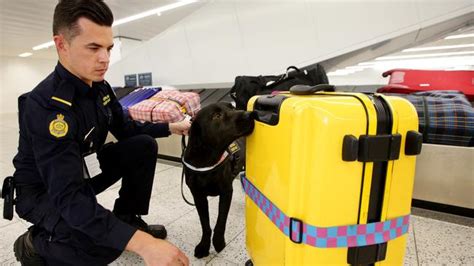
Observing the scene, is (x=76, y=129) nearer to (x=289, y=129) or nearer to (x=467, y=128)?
(x=289, y=129)

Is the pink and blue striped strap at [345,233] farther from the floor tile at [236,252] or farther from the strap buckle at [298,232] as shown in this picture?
the floor tile at [236,252]

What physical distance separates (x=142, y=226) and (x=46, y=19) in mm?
7866

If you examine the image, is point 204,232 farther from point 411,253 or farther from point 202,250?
point 411,253

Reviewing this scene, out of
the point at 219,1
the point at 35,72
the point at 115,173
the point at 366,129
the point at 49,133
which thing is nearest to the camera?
the point at 366,129

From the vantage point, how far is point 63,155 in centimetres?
75

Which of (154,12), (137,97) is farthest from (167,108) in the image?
(154,12)

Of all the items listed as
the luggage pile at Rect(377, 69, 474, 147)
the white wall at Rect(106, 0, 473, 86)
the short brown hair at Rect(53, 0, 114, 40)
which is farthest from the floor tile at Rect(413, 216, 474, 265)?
the white wall at Rect(106, 0, 473, 86)

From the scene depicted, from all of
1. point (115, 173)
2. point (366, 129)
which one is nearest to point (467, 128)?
point (366, 129)

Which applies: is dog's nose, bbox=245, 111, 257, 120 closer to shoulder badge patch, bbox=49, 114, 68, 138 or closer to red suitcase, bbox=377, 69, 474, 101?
shoulder badge patch, bbox=49, 114, 68, 138

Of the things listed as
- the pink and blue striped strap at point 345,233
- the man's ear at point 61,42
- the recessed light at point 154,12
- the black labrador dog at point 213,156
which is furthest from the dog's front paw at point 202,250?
the recessed light at point 154,12

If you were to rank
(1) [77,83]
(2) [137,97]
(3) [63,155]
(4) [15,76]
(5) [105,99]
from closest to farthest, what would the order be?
(3) [63,155], (1) [77,83], (5) [105,99], (2) [137,97], (4) [15,76]

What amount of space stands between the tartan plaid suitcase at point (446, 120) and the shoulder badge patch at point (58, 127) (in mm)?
1794

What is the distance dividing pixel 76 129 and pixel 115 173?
436mm

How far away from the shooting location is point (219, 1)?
4211mm
